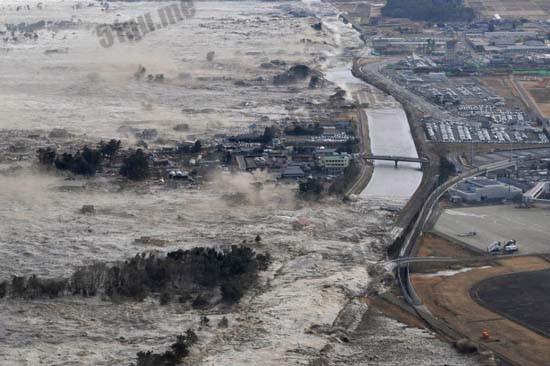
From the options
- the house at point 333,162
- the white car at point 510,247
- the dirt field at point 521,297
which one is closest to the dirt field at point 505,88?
the house at point 333,162

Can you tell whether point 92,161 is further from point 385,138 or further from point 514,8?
point 514,8

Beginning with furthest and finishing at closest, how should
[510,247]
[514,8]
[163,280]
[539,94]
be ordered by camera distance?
[514,8]
[539,94]
[510,247]
[163,280]

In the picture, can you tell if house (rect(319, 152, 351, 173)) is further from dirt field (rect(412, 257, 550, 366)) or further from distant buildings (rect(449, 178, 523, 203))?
dirt field (rect(412, 257, 550, 366))

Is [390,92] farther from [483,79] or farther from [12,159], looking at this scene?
[12,159]

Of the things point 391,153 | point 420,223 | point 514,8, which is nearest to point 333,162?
point 391,153

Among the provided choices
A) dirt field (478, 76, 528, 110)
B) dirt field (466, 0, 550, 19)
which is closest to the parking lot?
dirt field (478, 76, 528, 110)

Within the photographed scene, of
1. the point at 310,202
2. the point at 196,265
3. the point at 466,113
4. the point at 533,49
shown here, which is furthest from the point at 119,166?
the point at 533,49
